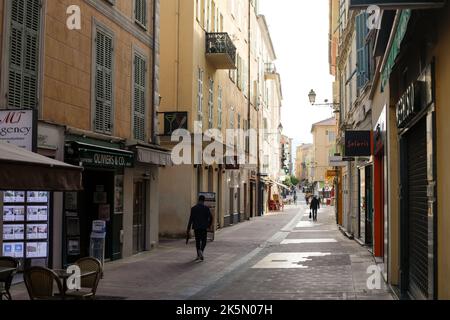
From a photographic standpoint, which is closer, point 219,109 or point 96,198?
point 96,198

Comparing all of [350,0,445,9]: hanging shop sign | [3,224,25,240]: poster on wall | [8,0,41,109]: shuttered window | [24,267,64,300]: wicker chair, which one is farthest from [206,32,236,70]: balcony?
[350,0,445,9]: hanging shop sign

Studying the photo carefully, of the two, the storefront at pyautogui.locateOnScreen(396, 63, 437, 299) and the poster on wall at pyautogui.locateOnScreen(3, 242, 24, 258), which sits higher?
the storefront at pyautogui.locateOnScreen(396, 63, 437, 299)

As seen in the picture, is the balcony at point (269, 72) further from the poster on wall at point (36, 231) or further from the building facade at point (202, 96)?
the poster on wall at point (36, 231)

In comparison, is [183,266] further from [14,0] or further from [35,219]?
[14,0]

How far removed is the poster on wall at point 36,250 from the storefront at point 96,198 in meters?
0.88

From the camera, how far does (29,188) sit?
632 cm

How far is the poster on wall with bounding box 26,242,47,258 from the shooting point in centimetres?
1133

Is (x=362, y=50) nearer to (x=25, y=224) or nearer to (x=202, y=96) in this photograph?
(x=202, y=96)

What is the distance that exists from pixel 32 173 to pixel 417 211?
5.10m

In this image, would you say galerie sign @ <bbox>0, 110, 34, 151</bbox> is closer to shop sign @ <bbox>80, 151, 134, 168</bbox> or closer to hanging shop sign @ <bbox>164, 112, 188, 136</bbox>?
shop sign @ <bbox>80, 151, 134, 168</bbox>

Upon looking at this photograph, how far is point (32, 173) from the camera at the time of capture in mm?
6402

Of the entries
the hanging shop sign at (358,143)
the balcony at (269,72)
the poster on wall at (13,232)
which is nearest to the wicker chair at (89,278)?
the poster on wall at (13,232)

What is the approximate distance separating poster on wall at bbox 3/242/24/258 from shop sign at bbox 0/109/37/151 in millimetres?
2340

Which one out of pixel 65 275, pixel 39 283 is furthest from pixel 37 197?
pixel 39 283
